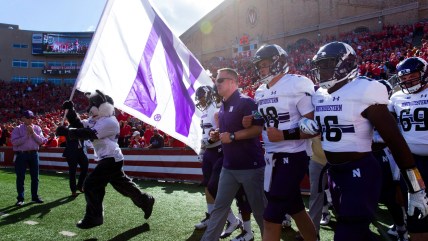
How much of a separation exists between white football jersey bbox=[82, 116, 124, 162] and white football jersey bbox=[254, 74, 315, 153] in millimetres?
2716

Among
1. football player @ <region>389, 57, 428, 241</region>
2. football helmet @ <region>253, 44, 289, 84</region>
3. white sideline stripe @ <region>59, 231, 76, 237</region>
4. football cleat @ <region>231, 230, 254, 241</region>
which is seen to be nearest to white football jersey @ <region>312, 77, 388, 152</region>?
football helmet @ <region>253, 44, 289, 84</region>

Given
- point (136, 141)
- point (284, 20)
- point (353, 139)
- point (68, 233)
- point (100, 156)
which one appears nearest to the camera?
point (353, 139)

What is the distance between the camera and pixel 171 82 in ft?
19.9

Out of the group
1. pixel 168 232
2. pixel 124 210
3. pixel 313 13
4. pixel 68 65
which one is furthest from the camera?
pixel 68 65

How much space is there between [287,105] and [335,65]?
2.23 feet

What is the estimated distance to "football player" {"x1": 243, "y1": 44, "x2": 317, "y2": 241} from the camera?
3371 mm

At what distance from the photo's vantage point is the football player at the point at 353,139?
2611 mm

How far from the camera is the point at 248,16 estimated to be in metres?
36.6

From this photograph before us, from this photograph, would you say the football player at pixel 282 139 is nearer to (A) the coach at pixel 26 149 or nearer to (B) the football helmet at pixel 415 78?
(B) the football helmet at pixel 415 78

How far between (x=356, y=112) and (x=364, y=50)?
22.4m

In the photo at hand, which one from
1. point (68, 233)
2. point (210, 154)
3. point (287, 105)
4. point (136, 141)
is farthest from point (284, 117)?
point (136, 141)

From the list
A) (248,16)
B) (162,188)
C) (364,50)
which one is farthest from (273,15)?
(162,188)

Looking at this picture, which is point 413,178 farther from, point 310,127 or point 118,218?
point 118,218

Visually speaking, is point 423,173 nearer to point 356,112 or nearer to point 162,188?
point 356,112
